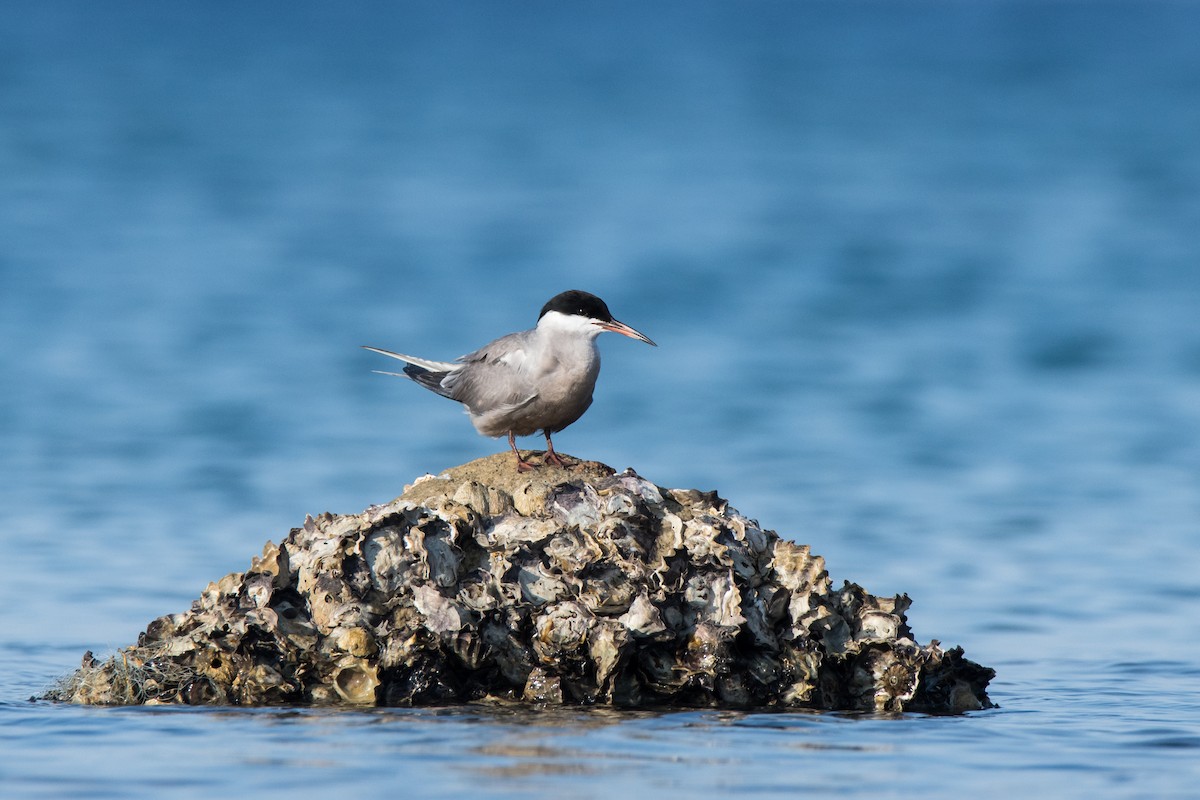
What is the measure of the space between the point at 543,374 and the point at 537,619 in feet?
5.05

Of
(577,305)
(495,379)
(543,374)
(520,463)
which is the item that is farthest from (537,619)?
(577,305)

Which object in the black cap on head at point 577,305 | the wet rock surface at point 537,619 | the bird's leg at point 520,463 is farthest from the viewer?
the black cap on head at point 577,305

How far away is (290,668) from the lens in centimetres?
644

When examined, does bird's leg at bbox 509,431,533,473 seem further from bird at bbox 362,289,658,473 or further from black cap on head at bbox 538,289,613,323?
black cap on head at bbox 538,289,613,323

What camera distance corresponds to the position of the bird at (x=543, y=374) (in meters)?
7.44

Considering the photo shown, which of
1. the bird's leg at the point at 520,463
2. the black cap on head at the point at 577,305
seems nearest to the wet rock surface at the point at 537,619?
the bird's leg at the point at 520,463

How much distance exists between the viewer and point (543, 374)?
24.5 feet

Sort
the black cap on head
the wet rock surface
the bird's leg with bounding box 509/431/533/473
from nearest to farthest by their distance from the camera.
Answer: the wet rock surface, the bird's leg with bounding box 509/431/533/473, the black cap on head

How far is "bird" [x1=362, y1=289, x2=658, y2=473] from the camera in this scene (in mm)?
7441

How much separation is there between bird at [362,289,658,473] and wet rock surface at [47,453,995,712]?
0.80 meters

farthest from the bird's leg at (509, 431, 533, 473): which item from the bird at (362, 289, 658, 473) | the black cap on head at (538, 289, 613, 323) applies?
the black cap on head at (538, 289, 613, 323)

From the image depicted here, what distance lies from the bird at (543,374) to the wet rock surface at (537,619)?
2.61ft

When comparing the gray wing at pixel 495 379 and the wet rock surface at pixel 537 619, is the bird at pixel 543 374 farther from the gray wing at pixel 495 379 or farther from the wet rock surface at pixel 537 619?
the wet rock surface at pixel 537 619

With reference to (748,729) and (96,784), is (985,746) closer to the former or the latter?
(748,729)
